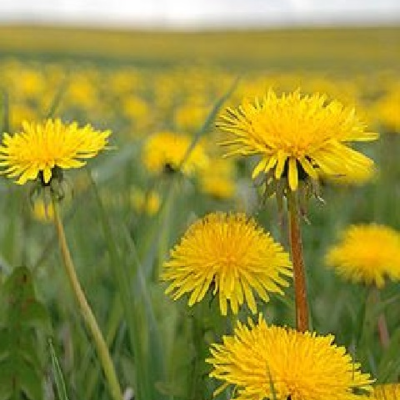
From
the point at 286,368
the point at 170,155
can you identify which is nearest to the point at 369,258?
the point at 170,155

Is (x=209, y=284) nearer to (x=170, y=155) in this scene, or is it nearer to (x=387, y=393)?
(x=387, y=393)

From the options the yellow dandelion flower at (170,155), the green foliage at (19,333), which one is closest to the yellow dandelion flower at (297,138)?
the green foliage at (19,333)

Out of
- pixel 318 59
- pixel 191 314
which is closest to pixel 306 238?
pixel 191 314

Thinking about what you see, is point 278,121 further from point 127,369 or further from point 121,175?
point 121,175

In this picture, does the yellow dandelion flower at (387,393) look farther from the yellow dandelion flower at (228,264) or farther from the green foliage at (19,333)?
the green foliage at (19,333)

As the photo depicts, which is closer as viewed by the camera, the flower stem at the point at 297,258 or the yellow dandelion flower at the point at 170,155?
the flower stem at the point at 297,258

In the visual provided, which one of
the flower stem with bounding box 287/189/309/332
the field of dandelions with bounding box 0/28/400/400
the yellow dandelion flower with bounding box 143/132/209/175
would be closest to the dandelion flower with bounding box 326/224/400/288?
the field of dandelions with bounding box 0/28/400/400

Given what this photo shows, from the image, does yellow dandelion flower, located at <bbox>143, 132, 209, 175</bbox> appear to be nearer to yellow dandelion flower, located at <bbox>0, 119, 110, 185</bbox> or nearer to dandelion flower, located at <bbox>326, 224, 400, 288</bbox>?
dandelion flower, located at <bbox>326, 224, 400, 288</bbox>
